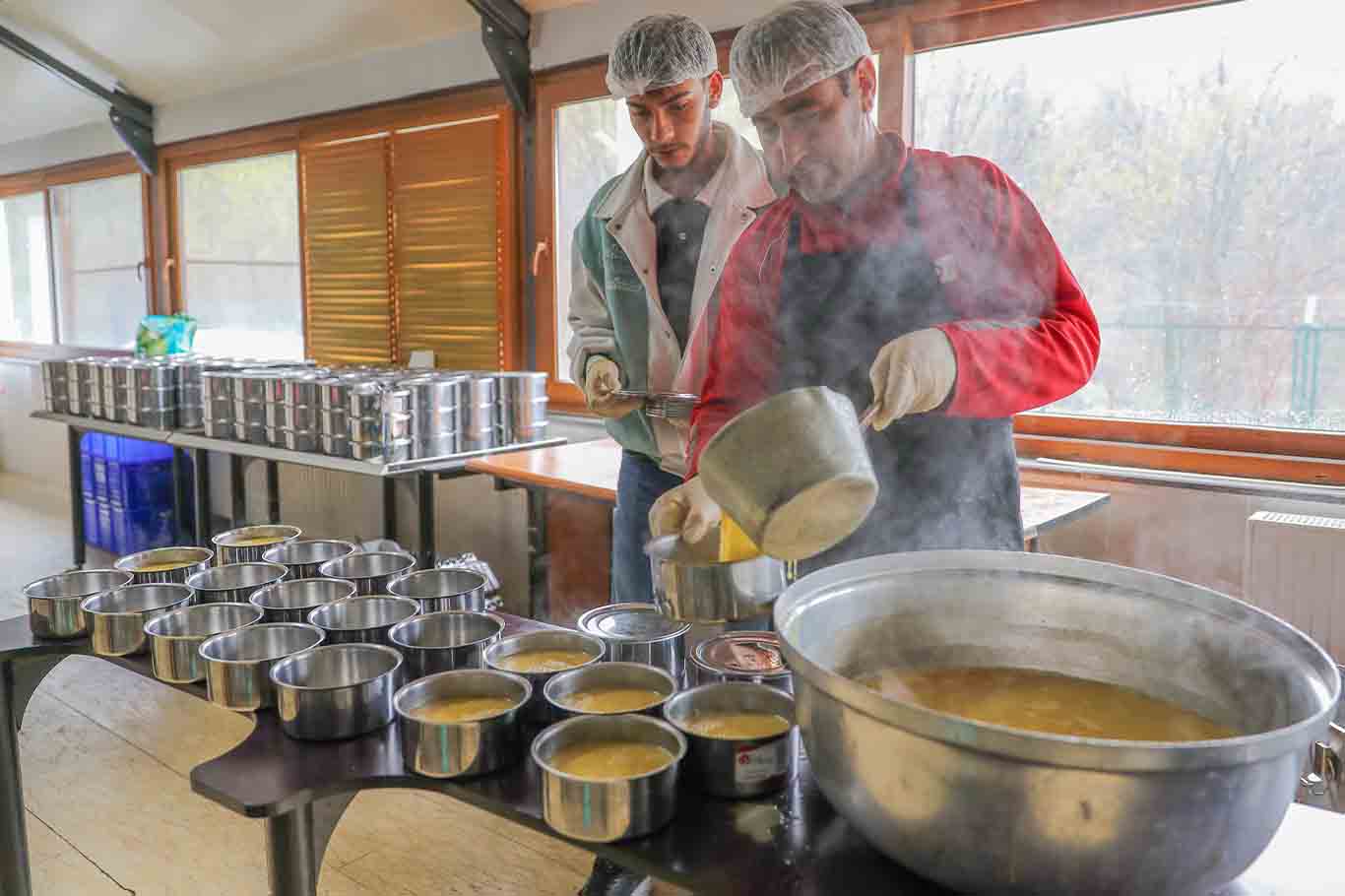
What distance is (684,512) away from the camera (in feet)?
4.75

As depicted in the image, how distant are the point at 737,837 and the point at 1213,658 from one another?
20.4 inches

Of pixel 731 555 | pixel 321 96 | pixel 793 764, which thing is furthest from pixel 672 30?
pixel 321 96

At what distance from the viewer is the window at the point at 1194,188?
2.63m


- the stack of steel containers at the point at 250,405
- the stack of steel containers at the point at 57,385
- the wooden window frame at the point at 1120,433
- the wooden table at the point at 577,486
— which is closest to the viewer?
the wooden table at the point at 577,486

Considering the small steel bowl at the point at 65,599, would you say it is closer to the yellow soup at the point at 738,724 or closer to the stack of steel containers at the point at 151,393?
the yellow soup at the point at 738,724

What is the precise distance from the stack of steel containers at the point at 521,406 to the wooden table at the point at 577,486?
110 millimetres

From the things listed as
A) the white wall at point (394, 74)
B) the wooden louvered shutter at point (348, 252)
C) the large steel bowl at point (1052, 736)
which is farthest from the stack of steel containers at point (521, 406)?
the large steel bowl at point (1052, 736)

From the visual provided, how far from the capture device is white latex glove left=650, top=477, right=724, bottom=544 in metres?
1.36

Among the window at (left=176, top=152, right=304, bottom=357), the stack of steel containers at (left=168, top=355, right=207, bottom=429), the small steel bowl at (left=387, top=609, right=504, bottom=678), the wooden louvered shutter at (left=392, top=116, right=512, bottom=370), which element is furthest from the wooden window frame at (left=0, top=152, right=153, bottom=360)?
the small steel bowl at (left=387, top=609, right=504, bottom=678)

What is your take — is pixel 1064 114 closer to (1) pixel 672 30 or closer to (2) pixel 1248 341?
(2) pixel 1248 341

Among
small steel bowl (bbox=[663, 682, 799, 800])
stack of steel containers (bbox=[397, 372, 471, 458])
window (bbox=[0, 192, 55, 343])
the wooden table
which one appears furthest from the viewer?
window (bbox=[0, 192, 55, 343])

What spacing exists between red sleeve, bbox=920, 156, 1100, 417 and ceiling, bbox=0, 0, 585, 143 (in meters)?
3.08

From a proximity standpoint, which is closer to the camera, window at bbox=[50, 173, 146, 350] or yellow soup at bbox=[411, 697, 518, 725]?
yellow soup at bbox=[411, 697, 518, 725]

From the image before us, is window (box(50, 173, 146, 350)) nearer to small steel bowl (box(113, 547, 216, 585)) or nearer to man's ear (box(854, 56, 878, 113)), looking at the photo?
A: small steel bowl (box(113, 547, 216, 585))
